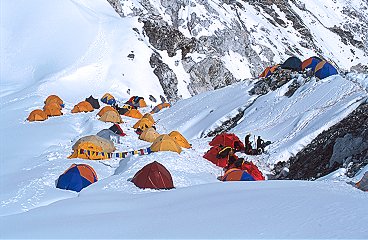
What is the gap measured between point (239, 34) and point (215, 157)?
4138 centimetres

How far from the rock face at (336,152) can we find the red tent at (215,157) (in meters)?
2.20

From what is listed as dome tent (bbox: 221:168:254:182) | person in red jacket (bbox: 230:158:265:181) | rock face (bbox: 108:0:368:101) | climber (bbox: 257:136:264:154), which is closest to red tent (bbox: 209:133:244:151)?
climber (bbox: 257:136:264:154)

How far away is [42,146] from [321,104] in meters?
12.1

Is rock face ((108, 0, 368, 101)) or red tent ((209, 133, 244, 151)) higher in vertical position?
rock face ((108, 0, 368, 101))

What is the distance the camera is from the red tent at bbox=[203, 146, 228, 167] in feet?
55.0

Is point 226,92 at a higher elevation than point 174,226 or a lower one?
higher

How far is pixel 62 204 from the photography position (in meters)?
9.02

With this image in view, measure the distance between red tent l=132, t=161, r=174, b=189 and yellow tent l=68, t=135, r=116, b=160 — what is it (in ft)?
16.1

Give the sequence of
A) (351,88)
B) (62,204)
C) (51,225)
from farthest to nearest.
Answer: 1. (351,88)
2. (62,204)
3. (51,225)

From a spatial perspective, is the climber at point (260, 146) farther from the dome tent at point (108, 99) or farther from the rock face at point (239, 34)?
the rock face at point (239, 34)

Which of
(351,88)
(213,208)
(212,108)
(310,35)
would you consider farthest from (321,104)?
(310,35)

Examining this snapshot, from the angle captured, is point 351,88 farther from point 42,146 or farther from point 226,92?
point 42,146

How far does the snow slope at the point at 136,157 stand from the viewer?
615 cm

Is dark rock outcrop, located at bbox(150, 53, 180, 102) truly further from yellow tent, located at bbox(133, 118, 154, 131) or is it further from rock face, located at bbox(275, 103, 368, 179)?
rock face, located at bbox(275, 103, 368, 179)
